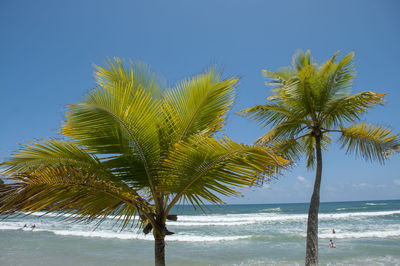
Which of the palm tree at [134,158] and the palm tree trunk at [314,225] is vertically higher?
the palm tree at [134,158]

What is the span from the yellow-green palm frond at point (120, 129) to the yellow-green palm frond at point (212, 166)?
0.31 m

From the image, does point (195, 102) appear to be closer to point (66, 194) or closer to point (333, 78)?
point (66, 194)

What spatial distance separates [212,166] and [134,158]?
0.94 meters

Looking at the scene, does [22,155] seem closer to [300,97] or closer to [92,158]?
[92,158]

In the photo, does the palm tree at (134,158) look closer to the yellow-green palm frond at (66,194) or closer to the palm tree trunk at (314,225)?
the yellow-green palm frond at (66,194)

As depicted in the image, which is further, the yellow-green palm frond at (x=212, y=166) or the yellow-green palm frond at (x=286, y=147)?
the yellow-green palm frond at (x=286, y=147)

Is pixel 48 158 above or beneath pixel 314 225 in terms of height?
above

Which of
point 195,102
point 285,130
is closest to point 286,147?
point 285,130

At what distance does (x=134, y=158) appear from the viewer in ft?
11.3

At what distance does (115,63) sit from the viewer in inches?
150

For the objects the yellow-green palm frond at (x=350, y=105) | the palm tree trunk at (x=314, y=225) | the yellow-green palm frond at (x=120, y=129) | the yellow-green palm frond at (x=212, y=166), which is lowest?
the palm tree trunk at (x=314, y=225)

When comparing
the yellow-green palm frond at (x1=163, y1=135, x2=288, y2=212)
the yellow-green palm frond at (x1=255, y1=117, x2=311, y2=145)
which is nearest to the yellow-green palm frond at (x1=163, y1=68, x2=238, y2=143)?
the yellow-green palm frond at (x1=163, y1=135, x2=288, y2=212)

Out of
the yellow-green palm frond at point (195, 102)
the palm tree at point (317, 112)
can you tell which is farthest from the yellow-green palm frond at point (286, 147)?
the yellow-green palm frond at point (195, 102)

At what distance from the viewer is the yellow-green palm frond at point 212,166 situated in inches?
116
